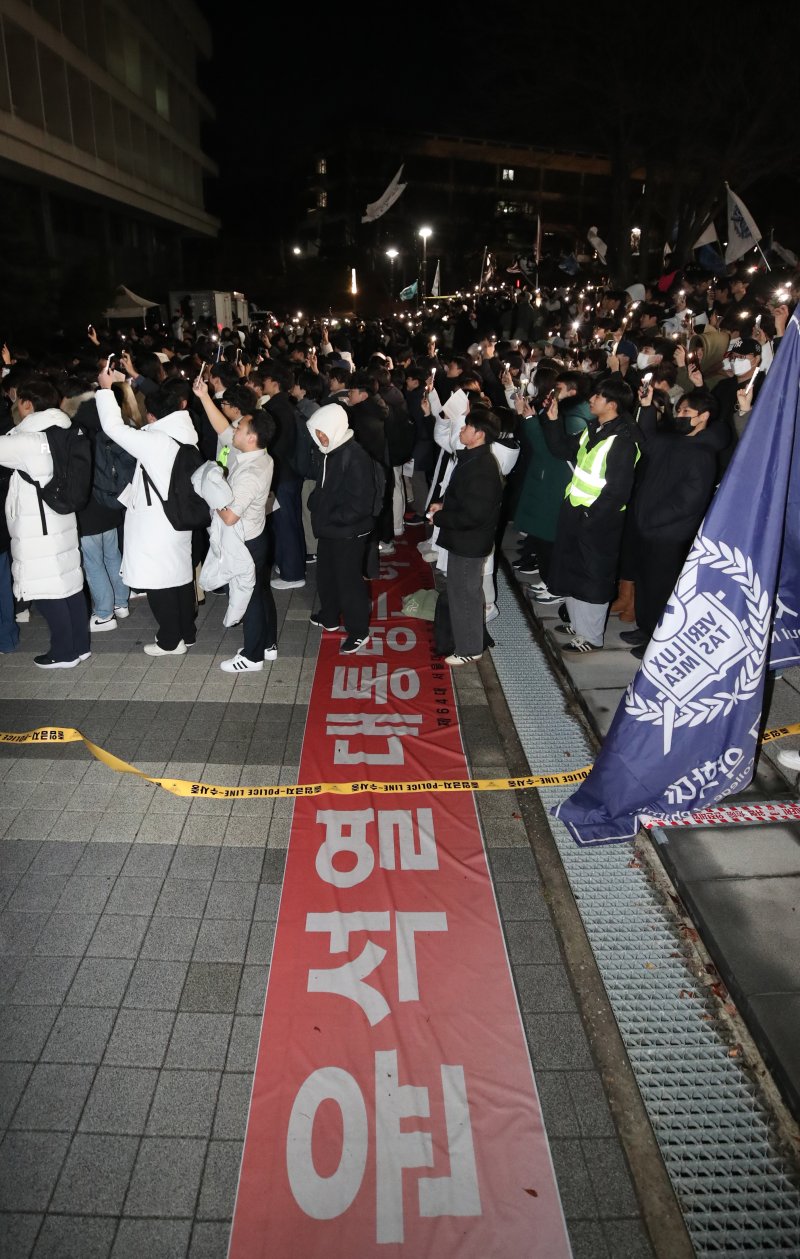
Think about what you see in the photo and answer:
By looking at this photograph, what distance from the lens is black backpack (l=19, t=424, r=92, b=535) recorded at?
580 cm

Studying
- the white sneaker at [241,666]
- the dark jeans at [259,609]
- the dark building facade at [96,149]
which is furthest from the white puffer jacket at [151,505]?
the dark building facade at [96,149]

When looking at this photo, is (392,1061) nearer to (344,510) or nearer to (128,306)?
(344,510)

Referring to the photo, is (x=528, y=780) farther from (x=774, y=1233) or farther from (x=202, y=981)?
(x=774, y=1233)

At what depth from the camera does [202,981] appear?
3535 mm

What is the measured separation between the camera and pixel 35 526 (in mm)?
5938

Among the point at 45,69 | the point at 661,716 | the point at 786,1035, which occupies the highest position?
the point at 45,69

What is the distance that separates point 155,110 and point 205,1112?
40.8 meters

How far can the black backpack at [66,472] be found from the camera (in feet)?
19.0

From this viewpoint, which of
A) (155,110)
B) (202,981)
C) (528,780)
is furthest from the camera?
(155,110)

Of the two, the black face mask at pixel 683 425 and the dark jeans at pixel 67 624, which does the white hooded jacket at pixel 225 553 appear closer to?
the dark jeans at pixel 67 624

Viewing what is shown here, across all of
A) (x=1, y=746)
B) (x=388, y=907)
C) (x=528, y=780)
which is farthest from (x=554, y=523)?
(x=1, y=746)

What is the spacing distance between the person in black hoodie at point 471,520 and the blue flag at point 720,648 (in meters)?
2.16

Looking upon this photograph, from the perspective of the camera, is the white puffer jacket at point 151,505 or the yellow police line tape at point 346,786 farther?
the white puffer jacket at point 151,505

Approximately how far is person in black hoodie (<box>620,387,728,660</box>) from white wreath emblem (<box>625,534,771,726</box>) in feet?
5.05
